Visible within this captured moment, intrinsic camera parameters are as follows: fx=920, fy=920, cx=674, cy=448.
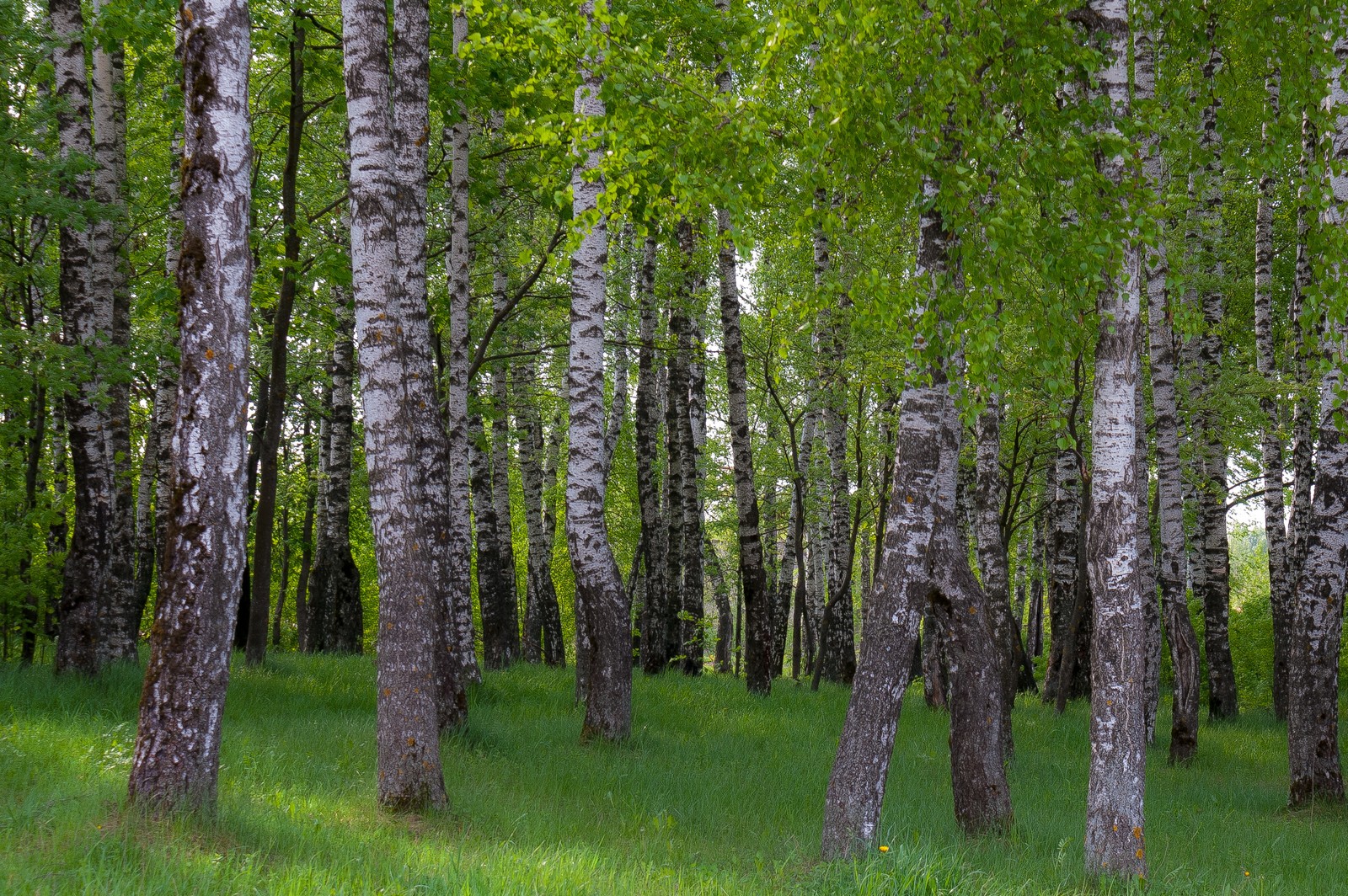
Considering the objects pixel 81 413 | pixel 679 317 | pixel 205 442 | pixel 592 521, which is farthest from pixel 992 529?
pixel 81 413

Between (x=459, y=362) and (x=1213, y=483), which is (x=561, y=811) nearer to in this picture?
(x=459, y=362)

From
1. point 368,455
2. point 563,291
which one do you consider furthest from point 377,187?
point 563,291

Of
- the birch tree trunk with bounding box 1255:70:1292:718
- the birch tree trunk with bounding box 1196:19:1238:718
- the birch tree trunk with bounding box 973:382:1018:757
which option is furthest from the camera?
the birch tree trunk with bounding box 1255:70:1292:718

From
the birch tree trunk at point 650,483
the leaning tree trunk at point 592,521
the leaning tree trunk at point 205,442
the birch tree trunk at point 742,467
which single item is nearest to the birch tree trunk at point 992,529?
the birch tree trunk at point 742,467

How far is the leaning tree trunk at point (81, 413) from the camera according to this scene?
9594 millimetres

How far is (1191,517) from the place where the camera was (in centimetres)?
1941

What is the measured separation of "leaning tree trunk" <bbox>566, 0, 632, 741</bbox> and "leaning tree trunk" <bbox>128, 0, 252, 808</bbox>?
4186 millimetres

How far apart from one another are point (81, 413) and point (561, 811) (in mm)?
6924

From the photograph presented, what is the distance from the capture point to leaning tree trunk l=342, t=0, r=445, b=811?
6.04m

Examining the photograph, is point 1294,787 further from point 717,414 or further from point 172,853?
point 717,414

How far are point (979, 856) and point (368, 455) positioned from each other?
4.97 m

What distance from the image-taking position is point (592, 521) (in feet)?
30.0

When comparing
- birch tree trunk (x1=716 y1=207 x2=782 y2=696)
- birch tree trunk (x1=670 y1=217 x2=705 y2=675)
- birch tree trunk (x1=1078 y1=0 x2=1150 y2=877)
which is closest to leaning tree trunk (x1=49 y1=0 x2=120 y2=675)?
birch tree trunk (x1=670 y1=217 x2=705 y2=675)

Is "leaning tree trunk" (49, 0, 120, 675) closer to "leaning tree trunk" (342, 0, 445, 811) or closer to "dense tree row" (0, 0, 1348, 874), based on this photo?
"dense tree row" (0, 0, 1348, 874)
